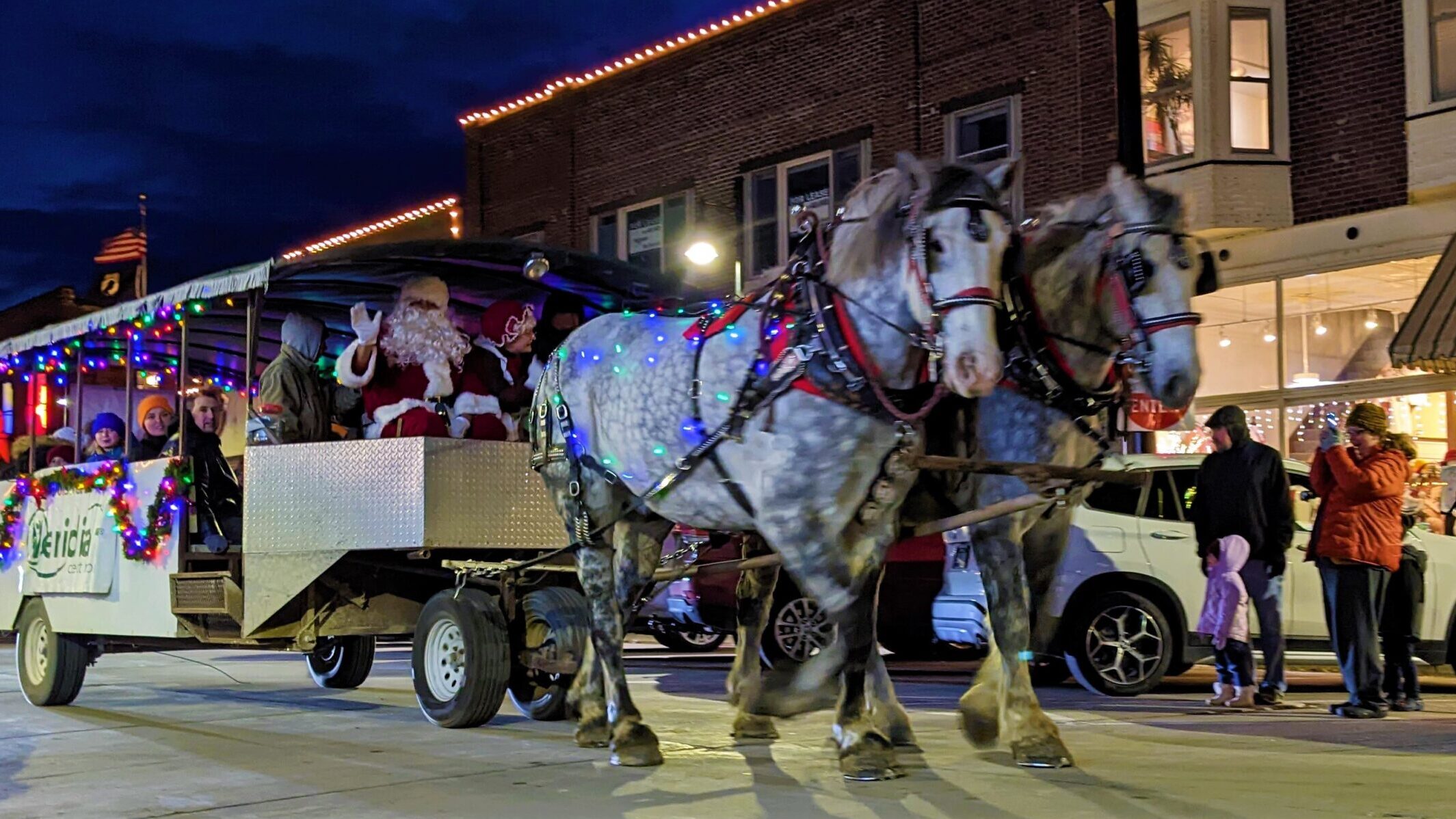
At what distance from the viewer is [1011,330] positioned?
713 centimetres

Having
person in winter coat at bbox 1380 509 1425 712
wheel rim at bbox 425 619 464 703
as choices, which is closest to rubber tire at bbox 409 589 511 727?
wheel rim at bbox 425 619 464 703

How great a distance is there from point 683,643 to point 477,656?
28.8 feet

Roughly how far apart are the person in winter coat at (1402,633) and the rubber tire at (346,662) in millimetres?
7169

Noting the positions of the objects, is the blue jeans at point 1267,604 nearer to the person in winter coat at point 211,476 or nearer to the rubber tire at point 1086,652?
the rubber tire at point 1086,652

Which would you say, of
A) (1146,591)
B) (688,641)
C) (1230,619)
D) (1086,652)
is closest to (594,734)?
(1230,619)

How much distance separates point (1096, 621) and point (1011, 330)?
4.46 m

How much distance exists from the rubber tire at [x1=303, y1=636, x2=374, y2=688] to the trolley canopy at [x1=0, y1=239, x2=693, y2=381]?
227 centimetres

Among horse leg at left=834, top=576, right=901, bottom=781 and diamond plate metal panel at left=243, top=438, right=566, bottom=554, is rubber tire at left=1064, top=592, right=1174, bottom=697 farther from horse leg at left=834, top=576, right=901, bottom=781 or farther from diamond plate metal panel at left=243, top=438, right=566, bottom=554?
horse leg at left=834, top=576, right=901, bottom=781

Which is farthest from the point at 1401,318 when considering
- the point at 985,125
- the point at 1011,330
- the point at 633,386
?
the point at 633,386

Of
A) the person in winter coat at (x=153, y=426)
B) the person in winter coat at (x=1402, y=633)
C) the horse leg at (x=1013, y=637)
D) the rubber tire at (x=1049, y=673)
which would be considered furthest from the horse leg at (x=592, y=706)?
the person in winter coat at (x=1402, y=633)

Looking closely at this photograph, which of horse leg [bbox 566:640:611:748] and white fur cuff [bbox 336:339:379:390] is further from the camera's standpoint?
white fur cuff [bbox 336:339:379:390]

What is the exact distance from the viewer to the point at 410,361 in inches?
372

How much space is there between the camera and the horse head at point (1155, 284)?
6543 mm

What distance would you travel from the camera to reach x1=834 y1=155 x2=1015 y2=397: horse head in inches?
231
